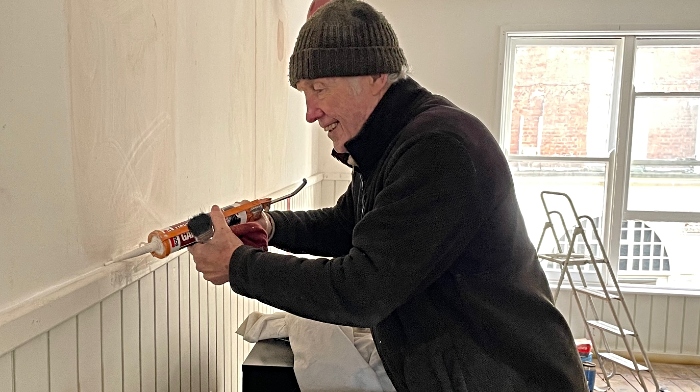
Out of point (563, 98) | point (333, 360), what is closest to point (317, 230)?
point (333, 360)

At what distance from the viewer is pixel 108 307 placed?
969mm

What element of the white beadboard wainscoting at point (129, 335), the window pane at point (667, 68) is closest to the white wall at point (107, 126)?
the white beadboard wainscoting at point (129, 335)

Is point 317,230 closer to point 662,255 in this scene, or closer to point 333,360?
point 333,360

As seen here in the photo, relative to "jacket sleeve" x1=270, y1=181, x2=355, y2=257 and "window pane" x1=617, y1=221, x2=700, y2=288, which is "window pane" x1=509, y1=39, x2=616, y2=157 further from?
"jacket sleeve" x1=270, y1=181, x2=355, y2=257

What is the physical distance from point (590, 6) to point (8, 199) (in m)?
3.63

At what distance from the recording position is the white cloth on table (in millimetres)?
1257

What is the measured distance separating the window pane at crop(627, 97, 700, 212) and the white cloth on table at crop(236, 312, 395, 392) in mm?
3006

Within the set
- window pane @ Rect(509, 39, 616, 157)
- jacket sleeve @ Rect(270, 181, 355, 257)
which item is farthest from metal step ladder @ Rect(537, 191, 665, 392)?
jacket sleeve @ Rect(270, 181, 355, 257)

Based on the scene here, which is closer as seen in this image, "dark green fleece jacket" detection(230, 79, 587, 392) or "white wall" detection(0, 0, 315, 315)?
"white wall" detection(0, 0, 315, 315)

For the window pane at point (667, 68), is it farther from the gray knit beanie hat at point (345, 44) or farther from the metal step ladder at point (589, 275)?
the gray knit beanie hat at point (345, 44)

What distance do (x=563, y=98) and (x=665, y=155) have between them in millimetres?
754

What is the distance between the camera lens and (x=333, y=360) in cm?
129

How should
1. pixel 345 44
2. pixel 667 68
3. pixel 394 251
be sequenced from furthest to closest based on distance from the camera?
pixel 667 68, pixel 345 44, pixel 394 251

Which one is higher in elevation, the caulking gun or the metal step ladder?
the caulking gun
